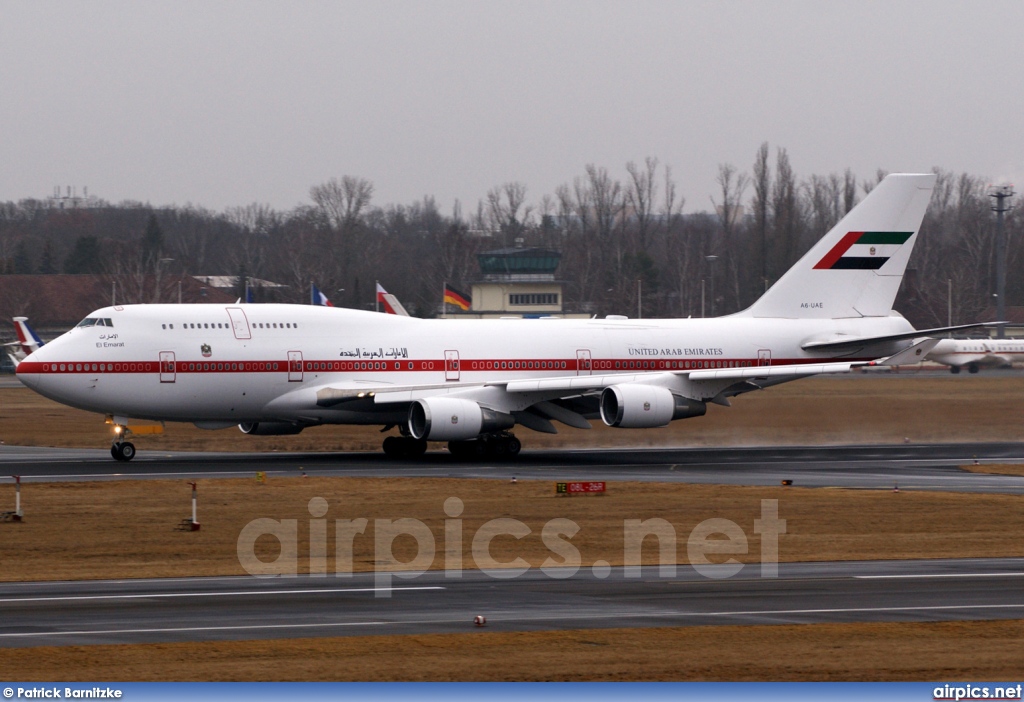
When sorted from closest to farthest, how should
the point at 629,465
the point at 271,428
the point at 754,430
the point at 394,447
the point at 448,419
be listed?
the point at 448,419 → the point at 629,465 → the point at 271,428 → the point at 394,447 → the point at 754,430

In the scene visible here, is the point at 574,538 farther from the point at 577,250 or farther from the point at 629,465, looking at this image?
the point at 577,250

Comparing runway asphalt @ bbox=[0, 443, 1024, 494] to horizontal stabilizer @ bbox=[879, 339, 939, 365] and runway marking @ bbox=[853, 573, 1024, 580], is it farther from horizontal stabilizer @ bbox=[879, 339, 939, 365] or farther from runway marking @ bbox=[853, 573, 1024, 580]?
runway marking @ bbox=[853, 573, 1024, 580]

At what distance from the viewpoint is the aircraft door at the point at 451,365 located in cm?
4281

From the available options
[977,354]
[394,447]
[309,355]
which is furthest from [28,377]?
[977,354]

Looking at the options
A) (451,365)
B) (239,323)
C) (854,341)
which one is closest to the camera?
(239,323)

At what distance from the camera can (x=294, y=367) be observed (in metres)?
40.4

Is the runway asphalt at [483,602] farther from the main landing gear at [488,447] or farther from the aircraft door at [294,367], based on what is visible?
the main landing gear at [488,447]

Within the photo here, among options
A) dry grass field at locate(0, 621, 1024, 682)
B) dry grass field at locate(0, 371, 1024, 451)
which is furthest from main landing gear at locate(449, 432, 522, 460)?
dry grass field at locate(0, 621, 1024, 682)

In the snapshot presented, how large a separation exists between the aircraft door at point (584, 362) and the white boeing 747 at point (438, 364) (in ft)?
0.15

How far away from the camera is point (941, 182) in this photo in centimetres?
15250

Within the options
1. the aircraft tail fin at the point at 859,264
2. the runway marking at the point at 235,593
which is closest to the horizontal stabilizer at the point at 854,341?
the aircraft tail fin at the point at 859,264

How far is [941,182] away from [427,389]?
124m

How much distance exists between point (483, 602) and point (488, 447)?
2382cm

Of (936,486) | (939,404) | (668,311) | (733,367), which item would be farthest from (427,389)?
(668,311)
